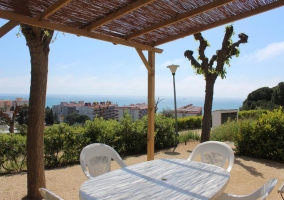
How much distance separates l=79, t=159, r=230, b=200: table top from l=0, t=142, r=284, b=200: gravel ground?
1.35 m

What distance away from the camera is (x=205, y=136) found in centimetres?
702

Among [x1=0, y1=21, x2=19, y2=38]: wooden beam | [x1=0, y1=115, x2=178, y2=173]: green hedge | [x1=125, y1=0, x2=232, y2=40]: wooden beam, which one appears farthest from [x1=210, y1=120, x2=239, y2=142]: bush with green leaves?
[x1=0, y1=21, x2=19, y2=38]: wooden beam

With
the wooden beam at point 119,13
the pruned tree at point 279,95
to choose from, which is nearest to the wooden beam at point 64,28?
the wooden beam at point 119,13

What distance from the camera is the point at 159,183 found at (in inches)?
76.7

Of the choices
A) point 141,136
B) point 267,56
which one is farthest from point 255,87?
point 141,136

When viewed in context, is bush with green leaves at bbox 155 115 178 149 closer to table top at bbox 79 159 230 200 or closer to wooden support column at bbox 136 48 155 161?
wooden support column at bbox 136 48 155 161

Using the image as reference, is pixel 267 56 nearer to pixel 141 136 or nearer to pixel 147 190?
pixel 141 136

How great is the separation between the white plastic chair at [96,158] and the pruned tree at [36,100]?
677 millimetres

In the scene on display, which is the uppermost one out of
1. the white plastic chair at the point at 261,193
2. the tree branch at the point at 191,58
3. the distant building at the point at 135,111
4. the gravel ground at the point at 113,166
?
the tree branch at the point at 191,58

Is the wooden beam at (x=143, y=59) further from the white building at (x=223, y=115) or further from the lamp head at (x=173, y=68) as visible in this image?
the white building at (x=223, y=115)

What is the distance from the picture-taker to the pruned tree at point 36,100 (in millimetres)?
2963

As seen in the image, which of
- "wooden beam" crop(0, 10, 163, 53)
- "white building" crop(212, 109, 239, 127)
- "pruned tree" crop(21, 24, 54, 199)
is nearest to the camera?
"wooden beam" crop(0, 10, 163, 53)

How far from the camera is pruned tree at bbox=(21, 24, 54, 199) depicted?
2.96 m

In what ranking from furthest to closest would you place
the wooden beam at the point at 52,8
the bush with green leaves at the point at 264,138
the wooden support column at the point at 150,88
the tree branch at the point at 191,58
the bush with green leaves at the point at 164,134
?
the tree branch at the point at 191,58
the bush with green leaves at the point at 164,134
the bush with green leaves at the point at 264,138
the wooden support column at the point at 150,88
the wooden beam at the point at 52,8
